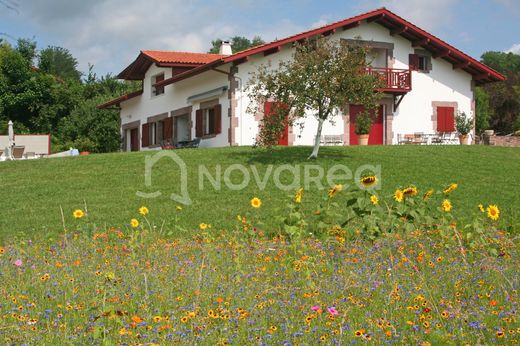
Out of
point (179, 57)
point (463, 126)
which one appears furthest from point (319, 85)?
point (179, 57)

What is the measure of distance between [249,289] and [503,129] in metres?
40.6

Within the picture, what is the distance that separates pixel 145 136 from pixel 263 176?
16.9 meters

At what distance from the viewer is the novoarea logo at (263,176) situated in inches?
518

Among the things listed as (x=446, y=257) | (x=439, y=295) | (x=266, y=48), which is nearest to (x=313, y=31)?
(x=266, y=48)

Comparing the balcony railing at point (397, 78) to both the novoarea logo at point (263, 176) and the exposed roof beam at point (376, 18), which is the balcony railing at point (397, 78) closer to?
the exposed roof beam at point (376, 18)

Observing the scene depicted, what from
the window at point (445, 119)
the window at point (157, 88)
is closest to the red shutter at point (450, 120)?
the window at point (445, 119)

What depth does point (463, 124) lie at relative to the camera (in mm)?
25484

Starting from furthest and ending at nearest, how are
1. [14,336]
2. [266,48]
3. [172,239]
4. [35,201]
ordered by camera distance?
[266,48] → [35,201] → [172,239] → [14,336]

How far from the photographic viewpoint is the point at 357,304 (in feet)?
14.3

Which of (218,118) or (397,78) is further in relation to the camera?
(397,78)

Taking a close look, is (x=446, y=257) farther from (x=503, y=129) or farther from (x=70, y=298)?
(x=503, y=129)

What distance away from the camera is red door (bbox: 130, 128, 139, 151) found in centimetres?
3222

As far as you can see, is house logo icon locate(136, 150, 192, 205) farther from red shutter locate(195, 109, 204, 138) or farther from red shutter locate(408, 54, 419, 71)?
red shutter locate(408, 54, 419, 71)

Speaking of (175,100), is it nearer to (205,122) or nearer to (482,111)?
(205,122)
